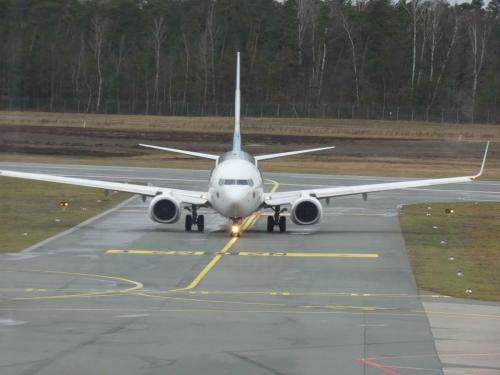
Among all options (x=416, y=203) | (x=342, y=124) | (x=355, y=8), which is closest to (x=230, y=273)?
(x=416, y=203)

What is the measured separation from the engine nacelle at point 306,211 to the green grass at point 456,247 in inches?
145

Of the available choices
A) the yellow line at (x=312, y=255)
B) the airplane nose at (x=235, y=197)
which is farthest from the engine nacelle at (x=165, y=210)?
the yellow line at (x=312, y=255)

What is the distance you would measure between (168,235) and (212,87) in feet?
352

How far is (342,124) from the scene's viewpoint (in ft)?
441

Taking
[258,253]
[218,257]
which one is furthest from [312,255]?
[218,257]

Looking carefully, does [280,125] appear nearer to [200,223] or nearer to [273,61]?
[273,61]

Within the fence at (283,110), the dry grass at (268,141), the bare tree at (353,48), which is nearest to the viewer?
the dry grass at (268,141)

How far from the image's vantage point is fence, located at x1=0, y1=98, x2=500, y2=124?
460 feet

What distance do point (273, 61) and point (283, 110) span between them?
46.5 feet

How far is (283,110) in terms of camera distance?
150 m

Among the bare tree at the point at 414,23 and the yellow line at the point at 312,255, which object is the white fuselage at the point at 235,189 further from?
the bare tree at the point at 414,23

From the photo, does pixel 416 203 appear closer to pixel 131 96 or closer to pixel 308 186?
pixel 308 186

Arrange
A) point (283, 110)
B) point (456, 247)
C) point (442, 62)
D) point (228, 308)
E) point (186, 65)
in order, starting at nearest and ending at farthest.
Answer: point (228, 308)
point (456, 247)
point (283, 110)
point (186, 65)
point (442, 62)

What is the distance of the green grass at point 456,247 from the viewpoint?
34.9 metres
